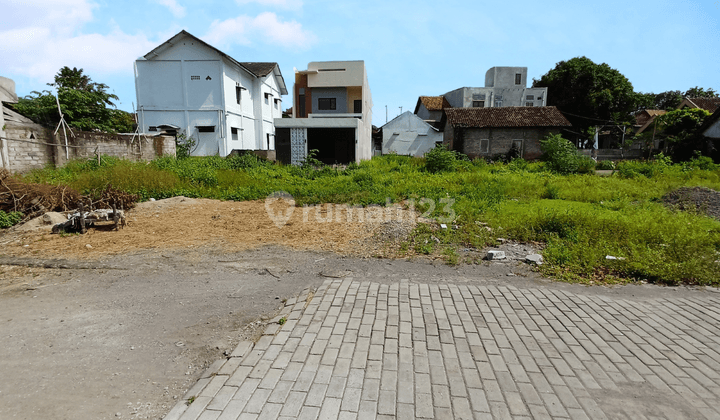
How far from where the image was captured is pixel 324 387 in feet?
9.24

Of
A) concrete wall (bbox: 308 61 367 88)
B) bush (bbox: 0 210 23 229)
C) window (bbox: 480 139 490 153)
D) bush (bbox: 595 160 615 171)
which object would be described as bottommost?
bush (bbox: 0 210 23 229)

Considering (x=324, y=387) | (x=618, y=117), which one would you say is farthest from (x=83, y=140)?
(x=618, y=117)

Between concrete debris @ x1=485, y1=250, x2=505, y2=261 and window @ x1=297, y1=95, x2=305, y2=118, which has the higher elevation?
window @ x1=297, y1=95, x2=305, y2=118

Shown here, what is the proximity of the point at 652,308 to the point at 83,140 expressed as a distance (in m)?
18.4

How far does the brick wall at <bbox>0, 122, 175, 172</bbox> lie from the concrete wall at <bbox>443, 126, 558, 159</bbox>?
20830 mm

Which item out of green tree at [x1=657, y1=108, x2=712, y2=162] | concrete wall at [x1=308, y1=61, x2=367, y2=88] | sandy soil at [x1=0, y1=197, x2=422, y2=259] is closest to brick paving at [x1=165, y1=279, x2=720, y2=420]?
sandy soil at [x1=0, y1=197, x2=422, y2=259]

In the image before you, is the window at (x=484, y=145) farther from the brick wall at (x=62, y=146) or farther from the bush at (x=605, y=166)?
the brick wall at (x=62, y=146)

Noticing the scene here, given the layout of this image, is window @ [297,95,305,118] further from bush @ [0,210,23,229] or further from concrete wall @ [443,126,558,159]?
bush @ [0,210,23,229]

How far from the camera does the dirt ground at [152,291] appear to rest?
9.60ft

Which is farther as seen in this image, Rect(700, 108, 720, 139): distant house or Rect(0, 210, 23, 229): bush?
Rect(700, 108, 720, 139): distant house

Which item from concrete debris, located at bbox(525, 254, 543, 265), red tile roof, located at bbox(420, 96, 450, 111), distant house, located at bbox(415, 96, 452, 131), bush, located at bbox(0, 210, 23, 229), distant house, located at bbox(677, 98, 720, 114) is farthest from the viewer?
red tile roof, located at bbox(420, 96, 450, 111)

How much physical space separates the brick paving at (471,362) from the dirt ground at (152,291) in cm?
49

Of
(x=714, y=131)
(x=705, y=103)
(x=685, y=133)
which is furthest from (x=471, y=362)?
(x=705, y=103)

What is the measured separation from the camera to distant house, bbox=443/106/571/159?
2811 cm
